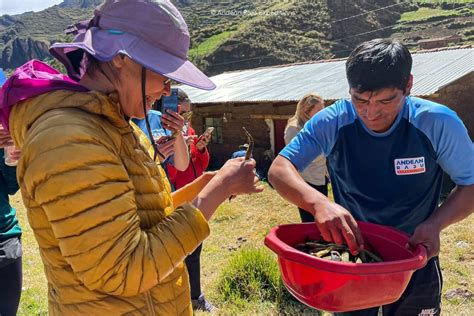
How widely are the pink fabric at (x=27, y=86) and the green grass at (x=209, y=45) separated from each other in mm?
44233

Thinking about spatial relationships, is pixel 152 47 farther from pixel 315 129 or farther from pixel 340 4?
pixel 340 4

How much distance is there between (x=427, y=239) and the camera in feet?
5.21

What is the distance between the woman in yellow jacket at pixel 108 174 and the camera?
3.40 feet

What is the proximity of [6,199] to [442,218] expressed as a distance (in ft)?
7.99

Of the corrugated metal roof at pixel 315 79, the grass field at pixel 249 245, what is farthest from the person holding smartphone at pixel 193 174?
the corrugated metal roof at pixel 315 79

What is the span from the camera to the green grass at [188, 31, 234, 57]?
45.2m

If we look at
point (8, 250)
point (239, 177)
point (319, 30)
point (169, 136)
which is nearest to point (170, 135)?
point (169, 136)

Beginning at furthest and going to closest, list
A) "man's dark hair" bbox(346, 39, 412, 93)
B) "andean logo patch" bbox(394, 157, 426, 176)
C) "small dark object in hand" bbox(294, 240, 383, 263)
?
"andean logo patch" bbox(394, 157, 426, 176)
"man's dark hair" bbox(346, 39, 412, 93)
"small dark object in hand" bbox(294, 240, 383, 263)

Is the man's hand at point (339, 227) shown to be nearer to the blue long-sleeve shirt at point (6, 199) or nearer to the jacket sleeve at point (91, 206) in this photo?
the jacket sleeve at point (91, 206)

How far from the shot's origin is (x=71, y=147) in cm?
102

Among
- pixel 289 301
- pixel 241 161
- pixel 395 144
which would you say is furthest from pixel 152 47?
pixel 289 301

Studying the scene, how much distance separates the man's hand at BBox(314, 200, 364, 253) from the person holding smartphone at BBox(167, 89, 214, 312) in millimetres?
2232

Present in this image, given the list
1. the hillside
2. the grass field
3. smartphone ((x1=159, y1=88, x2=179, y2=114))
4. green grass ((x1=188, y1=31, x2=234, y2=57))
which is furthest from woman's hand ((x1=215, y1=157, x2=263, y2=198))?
green grass ((x1=188, y1=31, x2=234, y2=57))

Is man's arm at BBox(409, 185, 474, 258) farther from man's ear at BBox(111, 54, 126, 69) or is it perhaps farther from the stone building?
the stone building
